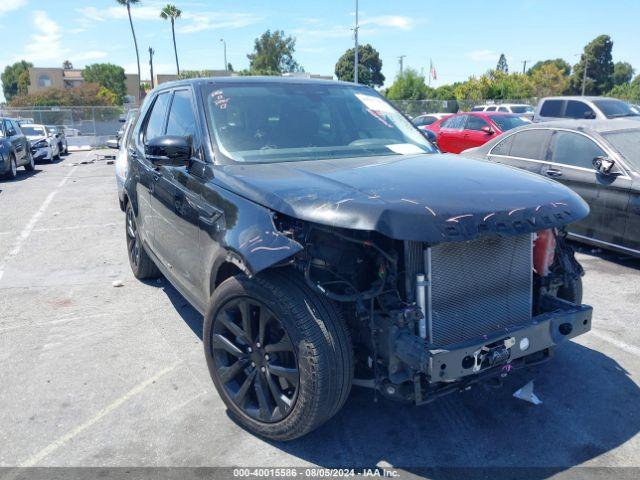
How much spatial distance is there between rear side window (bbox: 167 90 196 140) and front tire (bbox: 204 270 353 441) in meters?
1.37

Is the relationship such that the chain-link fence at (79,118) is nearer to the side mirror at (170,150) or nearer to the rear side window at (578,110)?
the rear side window at (578,110)

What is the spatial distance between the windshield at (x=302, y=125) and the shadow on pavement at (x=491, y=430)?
1.68 m

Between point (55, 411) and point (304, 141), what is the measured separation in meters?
2.38

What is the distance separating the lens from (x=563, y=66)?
322 feet

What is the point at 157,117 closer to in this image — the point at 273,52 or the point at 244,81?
the point at 244,81

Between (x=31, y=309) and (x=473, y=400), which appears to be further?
(x=31, y=309)

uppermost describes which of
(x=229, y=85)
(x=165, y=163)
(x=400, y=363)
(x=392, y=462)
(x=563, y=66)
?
(x=563, y=66)

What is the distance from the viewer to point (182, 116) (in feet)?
14.1

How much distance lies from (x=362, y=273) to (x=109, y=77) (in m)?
94.6

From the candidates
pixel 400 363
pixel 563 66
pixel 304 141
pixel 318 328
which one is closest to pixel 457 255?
pixel 400 363

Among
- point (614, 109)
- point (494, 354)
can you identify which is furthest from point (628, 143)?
point (614, 109)

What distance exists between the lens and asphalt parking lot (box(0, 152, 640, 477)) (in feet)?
10.0

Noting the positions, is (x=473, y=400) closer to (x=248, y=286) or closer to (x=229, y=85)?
(x=248, y=286)

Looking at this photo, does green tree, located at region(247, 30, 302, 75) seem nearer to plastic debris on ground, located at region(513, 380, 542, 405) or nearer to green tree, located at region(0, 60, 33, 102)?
green tree, located at region(0, 60, 33, 102)
